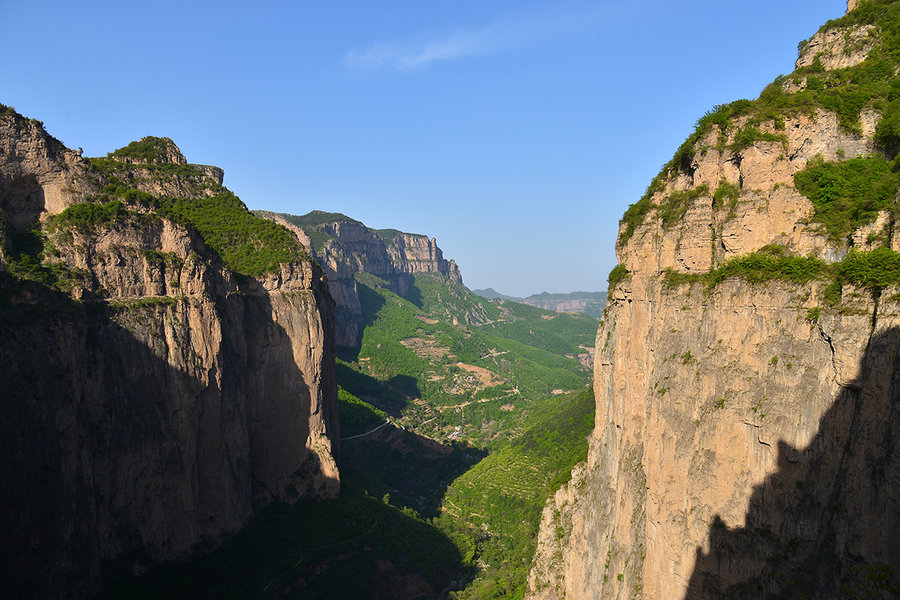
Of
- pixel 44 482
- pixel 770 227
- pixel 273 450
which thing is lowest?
pixel 273 450

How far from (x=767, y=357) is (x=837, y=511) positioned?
5.20 metres

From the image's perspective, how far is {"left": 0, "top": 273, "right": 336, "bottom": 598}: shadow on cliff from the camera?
24.9 meters

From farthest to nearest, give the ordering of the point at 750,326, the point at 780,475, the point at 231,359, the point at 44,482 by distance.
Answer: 1. the point at 231,359
2. the point at 44,482
3. the point at 750,326
4. the point at 780,475

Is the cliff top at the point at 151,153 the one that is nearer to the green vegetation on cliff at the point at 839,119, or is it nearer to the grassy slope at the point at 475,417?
the grassy slope at the point at 475,417

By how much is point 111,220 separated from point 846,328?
38.2 metres

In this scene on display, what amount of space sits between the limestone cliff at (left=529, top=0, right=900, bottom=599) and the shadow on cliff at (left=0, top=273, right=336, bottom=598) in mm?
26739

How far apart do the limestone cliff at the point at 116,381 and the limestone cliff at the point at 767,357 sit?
1063 inches

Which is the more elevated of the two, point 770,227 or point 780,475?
point 770,227

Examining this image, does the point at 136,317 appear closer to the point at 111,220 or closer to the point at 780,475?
the point at 111,220

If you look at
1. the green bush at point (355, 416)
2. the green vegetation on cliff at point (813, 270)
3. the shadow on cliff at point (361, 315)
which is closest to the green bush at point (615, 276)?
the green vegetation on cliff at point (813, 270)

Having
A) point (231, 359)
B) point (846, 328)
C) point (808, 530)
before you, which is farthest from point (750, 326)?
point (231, 359)

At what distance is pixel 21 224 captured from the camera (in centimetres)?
3070

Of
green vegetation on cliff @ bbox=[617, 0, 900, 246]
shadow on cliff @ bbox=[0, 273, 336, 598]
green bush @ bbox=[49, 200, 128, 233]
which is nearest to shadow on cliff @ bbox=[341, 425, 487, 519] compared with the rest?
shadow on cliff @ bbox=[0, 273, 336, 598]

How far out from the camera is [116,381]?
3003 centimetres
